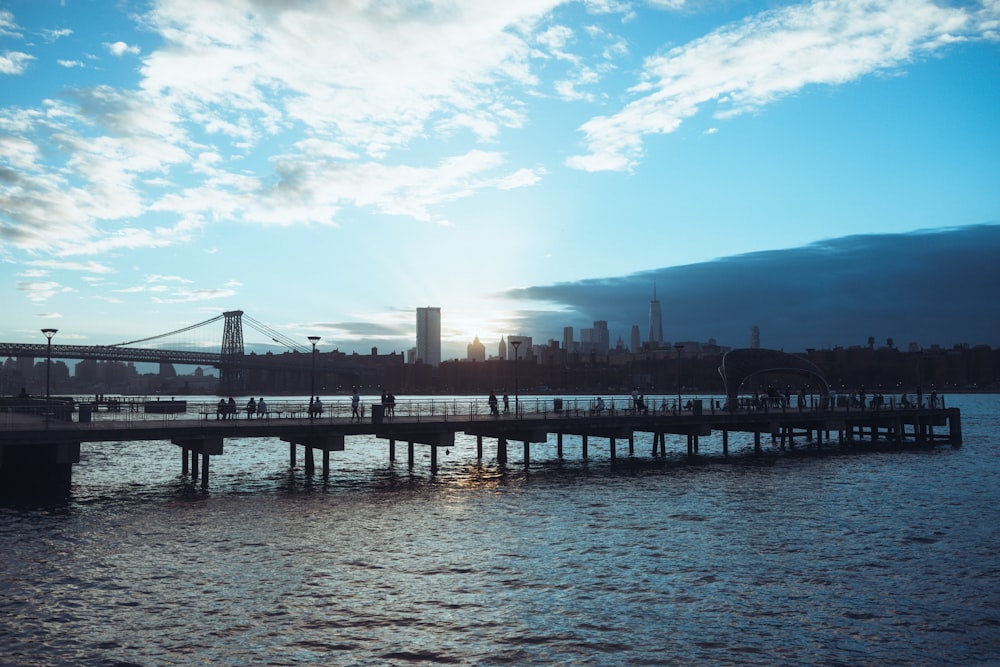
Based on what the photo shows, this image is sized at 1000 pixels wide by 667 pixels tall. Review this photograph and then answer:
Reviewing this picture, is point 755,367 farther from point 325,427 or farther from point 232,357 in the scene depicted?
point 232,357

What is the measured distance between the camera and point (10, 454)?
37.9m

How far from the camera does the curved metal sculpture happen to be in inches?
2464

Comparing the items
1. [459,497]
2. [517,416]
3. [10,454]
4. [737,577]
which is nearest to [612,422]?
[517,416]

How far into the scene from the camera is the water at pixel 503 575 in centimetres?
1603

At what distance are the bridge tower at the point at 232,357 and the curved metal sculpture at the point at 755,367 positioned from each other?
386 feet

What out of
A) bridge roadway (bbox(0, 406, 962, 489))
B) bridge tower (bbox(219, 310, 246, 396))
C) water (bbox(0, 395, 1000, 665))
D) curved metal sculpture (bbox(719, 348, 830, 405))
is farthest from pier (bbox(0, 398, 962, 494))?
bridge tower (bbox(219, 310, 246, 396))

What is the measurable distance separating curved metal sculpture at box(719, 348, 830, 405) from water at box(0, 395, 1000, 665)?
21.8m

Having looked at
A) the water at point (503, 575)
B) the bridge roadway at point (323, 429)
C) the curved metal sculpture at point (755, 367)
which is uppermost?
the curved metal sculpture at point (755, 367)

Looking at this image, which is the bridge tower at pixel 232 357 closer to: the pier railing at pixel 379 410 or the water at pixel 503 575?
the pier railing at pixel 379 410

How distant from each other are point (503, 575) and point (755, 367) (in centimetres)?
4686

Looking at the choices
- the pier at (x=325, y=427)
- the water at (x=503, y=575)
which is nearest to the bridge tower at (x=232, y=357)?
the pier at (x=325, y=427)

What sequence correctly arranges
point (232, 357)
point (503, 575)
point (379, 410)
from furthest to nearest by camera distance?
point (232, 357) < point (379, 410) < point (503, 575)

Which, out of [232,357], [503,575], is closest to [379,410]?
[503,575]

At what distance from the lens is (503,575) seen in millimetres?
21812
